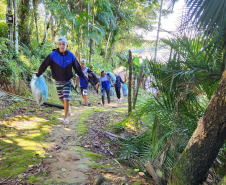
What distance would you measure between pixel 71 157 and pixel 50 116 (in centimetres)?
275

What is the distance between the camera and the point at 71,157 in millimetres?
2934

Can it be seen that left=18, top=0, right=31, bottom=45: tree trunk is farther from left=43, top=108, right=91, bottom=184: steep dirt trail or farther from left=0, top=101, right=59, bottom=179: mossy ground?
left=43, top=108, right=91, bottom=184: steep dirt trail

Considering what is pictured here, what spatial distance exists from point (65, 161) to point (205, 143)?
195 cm

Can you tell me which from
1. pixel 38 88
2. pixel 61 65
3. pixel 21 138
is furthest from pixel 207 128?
pixel 38 88

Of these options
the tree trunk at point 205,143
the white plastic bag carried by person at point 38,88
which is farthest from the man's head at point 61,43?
the tree trunk at point 205,143

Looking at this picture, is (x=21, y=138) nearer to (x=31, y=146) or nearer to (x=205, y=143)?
(x=31, y=146)

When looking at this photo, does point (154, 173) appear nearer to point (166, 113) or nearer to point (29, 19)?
point (166, 113)

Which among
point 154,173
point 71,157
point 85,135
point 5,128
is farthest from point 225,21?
point 5,128

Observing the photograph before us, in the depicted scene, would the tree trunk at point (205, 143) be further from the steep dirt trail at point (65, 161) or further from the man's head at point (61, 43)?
the man's head at point (61, 43)

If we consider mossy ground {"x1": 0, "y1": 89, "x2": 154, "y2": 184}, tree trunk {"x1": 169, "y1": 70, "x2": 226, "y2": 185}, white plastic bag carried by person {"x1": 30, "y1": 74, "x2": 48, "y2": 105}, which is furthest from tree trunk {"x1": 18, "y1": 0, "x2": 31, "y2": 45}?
tree trunk {"x1": 169, "y1": 70, "x2": 226, "y2": 185}

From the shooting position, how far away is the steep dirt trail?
7.71 feet

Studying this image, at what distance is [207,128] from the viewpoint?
198cm

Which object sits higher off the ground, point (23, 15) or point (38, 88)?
point (23, 15)

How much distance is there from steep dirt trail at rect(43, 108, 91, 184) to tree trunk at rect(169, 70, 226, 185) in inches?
47.4
